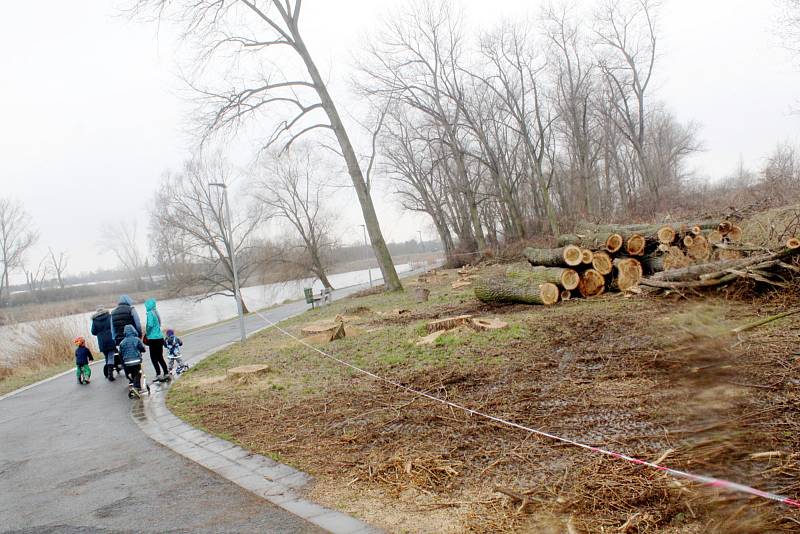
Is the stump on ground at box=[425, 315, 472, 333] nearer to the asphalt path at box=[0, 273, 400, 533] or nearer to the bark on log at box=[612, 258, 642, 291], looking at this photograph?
the bark on log at box=[612, 258, 642, 291]

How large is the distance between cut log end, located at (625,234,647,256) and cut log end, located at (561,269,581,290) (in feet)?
4.61

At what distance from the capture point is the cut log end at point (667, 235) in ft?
37.9

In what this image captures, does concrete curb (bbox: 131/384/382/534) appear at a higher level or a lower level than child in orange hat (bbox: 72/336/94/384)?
lower

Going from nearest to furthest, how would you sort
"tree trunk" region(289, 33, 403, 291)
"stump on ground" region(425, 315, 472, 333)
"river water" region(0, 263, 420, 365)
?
"stump on ground" region(425, 315, 472, 333), "river water" region(0, 263, 420, 365), "tree trunk" region(289, 33, 403, 291)

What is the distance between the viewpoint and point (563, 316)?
9.34m

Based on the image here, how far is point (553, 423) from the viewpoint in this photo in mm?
4289

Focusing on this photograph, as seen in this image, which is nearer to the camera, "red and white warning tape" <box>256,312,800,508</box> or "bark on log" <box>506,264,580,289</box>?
"red and white warning tape" <box>256,312,800,508</box>

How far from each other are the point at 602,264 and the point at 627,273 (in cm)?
54

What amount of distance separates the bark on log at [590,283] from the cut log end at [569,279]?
205 millimetres

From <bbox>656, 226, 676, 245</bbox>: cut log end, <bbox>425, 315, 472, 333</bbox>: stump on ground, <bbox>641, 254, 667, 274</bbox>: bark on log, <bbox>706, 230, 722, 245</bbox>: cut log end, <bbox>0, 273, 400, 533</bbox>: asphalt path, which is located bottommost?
<bbox>0, 273, 400, 533</bbox>: asphalt path

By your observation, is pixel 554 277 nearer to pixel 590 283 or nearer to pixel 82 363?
pixel 590 283

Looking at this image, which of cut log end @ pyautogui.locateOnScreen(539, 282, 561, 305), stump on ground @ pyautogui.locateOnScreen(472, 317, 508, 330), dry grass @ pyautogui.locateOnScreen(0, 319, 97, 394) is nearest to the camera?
stump on ground @ pyautogui.locateOnScreen(472, 317, 508, 330)

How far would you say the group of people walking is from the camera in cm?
852

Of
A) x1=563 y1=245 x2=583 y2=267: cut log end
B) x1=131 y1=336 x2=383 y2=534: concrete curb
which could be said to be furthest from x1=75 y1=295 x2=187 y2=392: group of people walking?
x1=563 y1=245 x2=583 y2=267: cut log end
